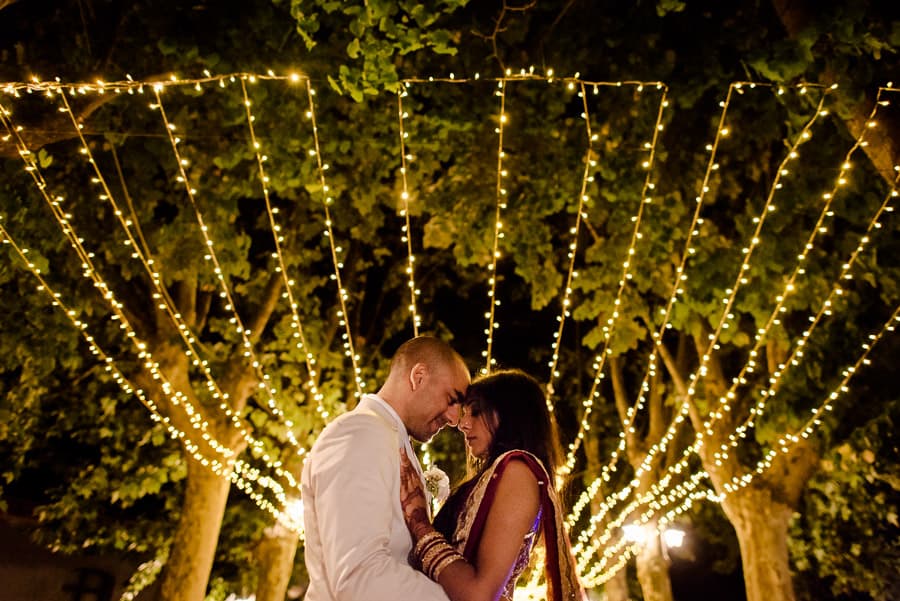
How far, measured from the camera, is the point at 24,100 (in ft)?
15.2

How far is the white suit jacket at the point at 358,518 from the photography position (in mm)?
2049

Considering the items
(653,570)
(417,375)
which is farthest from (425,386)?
(653,570)

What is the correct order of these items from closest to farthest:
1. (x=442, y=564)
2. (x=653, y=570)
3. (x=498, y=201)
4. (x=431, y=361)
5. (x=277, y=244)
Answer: (x=442, y=564) < (x=431, y=361) < (x=498, y=201) < (x=277, y=244) < (x=653, y=570)

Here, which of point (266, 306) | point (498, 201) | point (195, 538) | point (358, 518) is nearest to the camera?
point (358, 518)

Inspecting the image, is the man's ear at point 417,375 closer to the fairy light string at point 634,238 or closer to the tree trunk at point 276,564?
the fairy light string at point 634,238

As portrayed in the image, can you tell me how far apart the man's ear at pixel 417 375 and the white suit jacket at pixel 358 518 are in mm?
236

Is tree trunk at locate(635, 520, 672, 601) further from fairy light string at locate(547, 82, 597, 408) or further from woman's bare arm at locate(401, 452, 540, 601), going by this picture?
→ woman's bare arm at locate(401, 452, 540, 601)

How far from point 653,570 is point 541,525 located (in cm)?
1021

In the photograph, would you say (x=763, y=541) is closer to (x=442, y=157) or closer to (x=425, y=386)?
(x=442, y=157)

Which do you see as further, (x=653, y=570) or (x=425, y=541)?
(x=653, y=570)

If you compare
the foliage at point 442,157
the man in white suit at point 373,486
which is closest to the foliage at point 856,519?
the foliage at point 442,157

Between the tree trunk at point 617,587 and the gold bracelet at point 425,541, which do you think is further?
the tree trunk at point 617,587

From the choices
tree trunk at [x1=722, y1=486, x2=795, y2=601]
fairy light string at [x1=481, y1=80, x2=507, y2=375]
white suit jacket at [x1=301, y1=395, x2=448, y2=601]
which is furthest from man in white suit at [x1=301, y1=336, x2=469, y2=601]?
tree trunk at [x1=722, y1=486, x2=795, y2=601]

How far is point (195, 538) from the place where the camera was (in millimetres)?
8453
